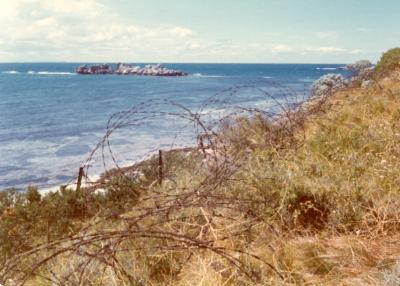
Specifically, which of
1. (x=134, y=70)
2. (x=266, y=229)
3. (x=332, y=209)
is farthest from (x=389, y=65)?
(x=134, y=70)

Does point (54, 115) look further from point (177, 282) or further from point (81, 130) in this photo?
A: point (177, 282)

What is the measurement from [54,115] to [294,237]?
49428 mm

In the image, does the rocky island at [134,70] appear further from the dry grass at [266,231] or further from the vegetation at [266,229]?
the dry grass at [266,231]

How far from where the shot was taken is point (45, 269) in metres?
3.82

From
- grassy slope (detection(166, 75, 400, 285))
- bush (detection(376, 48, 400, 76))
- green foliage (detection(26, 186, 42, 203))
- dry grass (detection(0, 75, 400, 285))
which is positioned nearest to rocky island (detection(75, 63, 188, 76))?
bush (detection(376, 48, 400, 76))

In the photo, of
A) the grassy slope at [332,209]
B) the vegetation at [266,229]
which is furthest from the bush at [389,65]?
the vegetation at [266,229]

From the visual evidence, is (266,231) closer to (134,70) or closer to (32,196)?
(32,196)

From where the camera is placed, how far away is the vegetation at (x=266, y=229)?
2.95m

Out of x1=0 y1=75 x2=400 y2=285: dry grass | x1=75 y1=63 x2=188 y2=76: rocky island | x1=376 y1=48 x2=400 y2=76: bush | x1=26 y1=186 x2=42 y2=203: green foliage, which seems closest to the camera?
x1=0 y1=75 x2=400 y2=285: dry grass

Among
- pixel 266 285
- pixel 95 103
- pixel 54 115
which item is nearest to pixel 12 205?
pixel 266 285

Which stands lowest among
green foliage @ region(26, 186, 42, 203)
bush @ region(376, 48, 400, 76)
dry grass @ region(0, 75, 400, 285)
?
green foliage @ region(26, 186, 42, 203)

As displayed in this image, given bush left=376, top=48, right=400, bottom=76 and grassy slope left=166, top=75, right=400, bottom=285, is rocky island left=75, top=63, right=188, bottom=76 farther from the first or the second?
grassy slope left=166, top=75, right=400, bottom=285

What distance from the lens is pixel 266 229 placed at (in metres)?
3.74

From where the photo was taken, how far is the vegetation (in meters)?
2.95
